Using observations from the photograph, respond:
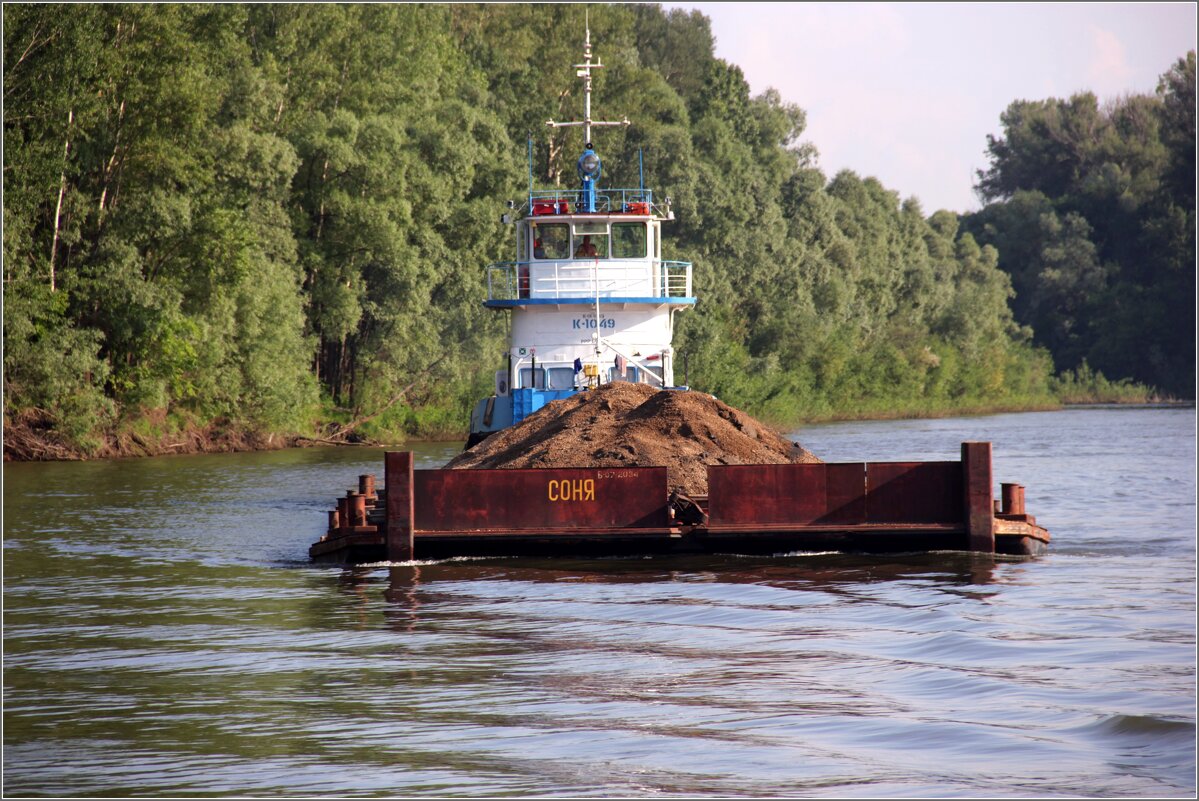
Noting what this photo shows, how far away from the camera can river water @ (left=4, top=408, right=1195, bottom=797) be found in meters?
8.40

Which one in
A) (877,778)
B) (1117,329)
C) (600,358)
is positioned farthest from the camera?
(1117,329)

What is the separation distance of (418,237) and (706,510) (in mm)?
35562

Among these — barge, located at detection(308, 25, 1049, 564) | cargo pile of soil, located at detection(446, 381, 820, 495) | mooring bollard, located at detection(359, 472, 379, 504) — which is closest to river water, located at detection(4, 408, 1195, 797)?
barge, located at detection(308, 25, 1049, 564)

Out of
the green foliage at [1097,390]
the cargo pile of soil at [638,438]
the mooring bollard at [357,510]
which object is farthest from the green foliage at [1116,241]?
the mooring bollard at [357,510]

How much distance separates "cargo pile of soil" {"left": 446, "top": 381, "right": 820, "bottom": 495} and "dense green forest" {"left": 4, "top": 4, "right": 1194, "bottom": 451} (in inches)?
858

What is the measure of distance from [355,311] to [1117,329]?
5235cm

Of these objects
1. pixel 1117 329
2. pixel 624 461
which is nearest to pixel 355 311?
pixel 624 461

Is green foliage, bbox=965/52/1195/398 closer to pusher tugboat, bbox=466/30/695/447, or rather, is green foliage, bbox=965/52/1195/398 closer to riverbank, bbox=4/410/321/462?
riverbank, bbox=4/410/321/462

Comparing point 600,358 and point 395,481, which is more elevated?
point 600,358

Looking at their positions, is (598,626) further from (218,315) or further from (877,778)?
(218,315)

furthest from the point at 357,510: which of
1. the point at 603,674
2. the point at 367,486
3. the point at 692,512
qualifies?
the point at 603,674

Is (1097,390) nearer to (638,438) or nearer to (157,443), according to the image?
(157,443)

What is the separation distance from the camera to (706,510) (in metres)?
16.7

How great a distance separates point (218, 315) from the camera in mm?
42438
